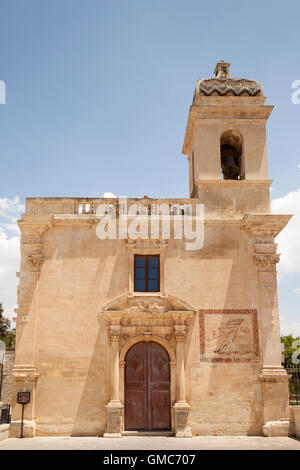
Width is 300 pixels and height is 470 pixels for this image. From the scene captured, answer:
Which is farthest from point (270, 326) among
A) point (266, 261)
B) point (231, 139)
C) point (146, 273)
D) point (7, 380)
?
point (7, 380)

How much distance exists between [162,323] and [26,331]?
163 inches

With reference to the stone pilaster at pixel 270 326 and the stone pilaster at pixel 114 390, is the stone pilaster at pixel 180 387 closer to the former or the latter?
the stone pilaster at pixel 114 390

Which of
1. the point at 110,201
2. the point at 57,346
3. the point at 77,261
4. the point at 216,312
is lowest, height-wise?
the point at 57,346

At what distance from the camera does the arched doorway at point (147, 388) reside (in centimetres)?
1544

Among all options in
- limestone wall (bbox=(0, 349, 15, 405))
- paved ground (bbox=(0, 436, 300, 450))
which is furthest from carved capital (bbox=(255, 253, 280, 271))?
limestone wall (bbox=(0, 349, 15, 405))

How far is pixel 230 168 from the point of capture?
18.8 meters

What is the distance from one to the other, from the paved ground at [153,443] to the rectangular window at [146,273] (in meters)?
4.44

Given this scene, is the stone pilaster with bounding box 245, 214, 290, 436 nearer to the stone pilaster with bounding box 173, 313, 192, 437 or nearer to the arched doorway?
the stone pilaster with bounding box 173, 313, 192, 437

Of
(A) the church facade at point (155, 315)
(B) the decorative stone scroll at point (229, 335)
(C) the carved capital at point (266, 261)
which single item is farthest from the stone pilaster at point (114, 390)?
(C) the carved capital at point (266, 261)

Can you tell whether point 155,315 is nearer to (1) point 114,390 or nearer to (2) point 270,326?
(1) point 114,390

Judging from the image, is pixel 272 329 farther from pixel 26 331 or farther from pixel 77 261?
pixel 26 331
